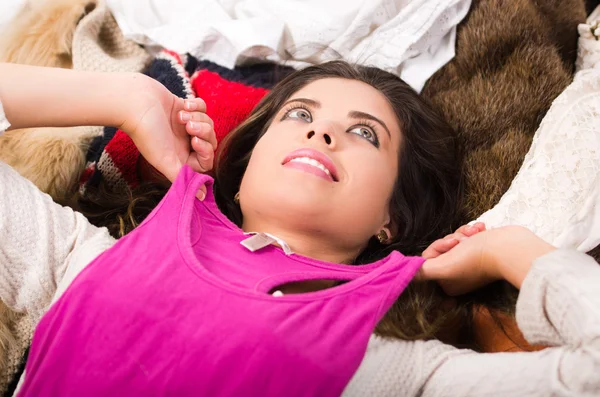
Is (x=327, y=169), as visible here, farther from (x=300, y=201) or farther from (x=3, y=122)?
(x=3, y=122)

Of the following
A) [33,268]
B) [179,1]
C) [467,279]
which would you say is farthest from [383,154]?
[179,1]

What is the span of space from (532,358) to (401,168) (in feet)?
1.57

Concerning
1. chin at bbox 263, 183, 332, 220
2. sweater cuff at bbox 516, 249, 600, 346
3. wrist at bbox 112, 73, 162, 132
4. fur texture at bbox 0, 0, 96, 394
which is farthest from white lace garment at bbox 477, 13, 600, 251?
fur texture at bbox 0, 0, 96, 394

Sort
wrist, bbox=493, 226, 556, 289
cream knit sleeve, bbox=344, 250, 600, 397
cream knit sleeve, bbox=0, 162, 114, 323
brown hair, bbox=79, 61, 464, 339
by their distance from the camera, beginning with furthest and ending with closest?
brown hair, bbox=79, 61, 464, 339 < cream knit sleeve, bbox=0, 162, 114, 323 < wrist, bbox=493, 226, 556, 289 < cream knit sleeve, bbox=344, 250, 600, 397

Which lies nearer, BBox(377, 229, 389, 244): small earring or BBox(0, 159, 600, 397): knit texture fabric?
BBox(0, 159, 600, 397): knit texture fabric

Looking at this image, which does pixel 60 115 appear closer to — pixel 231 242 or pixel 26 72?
pixel 26 72

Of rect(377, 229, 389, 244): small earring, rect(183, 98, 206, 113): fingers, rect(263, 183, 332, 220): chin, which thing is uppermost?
rect(183, 98, 206, 113): fingers

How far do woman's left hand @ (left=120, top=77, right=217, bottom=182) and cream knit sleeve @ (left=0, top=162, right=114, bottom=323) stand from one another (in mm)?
192

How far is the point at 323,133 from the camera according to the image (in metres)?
1.06

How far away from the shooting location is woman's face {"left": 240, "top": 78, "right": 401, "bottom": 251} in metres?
1.02

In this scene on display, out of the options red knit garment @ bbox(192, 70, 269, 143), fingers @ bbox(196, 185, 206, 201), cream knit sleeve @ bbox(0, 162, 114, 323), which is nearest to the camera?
cream knit sleeve @ bbox(0, 162, 114, 323)

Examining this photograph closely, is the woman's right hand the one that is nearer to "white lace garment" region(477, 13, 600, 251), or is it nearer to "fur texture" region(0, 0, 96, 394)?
"white lace garment" region(477, 13, 600, 251)

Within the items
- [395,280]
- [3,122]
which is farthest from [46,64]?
[395,280]

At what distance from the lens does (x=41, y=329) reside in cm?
92
